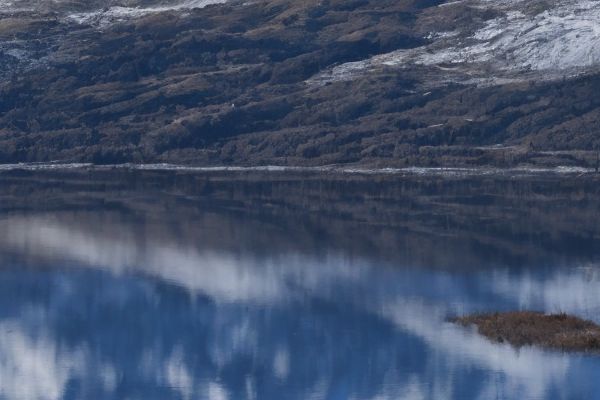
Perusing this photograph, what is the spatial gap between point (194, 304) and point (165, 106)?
79328 mm

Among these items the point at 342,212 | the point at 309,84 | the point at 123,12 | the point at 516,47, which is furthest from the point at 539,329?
the point at 123,12

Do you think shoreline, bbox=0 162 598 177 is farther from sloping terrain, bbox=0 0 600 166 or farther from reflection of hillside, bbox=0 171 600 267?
reflection of hillside, bbox=0 171 600 267

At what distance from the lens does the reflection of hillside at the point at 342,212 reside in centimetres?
6053

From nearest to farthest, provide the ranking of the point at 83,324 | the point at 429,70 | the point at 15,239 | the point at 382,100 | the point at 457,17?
the point at 83,324, the point at 15,239, the point at 382,100, the point at 429,70, the point at 457,17

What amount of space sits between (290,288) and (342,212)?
971 inches

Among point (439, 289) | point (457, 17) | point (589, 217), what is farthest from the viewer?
point (457, 17)

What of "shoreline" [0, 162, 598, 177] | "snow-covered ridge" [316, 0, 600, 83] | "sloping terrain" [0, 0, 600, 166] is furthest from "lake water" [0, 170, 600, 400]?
"snow-covered ridge" [316, 0, 600, 83]

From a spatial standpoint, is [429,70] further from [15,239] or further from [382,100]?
[15,239]

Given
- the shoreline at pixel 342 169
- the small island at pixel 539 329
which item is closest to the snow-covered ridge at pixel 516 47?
the shoreline at pixel 342 169

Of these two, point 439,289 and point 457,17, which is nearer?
point 439,289

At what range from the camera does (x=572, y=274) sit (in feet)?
169

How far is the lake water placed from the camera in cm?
3644

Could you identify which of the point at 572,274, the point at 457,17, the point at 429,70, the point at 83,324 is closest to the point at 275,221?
the point at 572,274

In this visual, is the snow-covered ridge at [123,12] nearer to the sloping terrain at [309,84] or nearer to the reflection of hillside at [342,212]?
the sloping terrain at [309,84]
